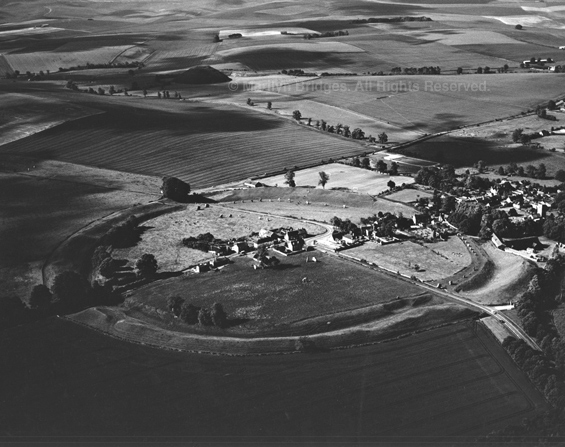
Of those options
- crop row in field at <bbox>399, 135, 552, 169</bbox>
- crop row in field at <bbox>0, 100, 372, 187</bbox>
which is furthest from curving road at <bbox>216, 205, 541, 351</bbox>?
crop row in field at <bbox>399, 135, 552, 169</bbox>

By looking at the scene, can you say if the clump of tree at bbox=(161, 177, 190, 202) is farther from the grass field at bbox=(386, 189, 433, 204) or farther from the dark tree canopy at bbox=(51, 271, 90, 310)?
the dark tree canopy at bbox=(51, 271, 90, 310)

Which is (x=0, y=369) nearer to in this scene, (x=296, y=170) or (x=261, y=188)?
(x=261, y=188)

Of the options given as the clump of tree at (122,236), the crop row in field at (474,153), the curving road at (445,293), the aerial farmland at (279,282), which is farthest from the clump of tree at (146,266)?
the crop row in field at (474,153)

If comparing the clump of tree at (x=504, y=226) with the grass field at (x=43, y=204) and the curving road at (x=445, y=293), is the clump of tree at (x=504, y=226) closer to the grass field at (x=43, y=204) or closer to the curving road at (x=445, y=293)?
the curving road at (x=445, y=293)

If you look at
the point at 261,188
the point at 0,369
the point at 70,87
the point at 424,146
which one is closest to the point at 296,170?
the point at 261,188

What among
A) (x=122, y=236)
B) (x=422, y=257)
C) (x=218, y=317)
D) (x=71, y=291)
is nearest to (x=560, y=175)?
(x=422, y=257)
